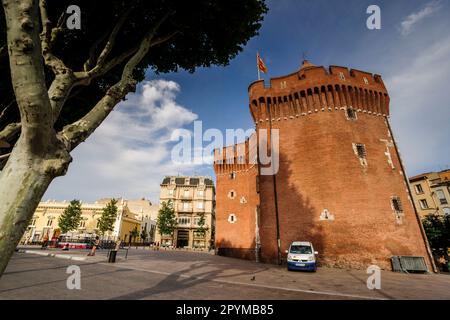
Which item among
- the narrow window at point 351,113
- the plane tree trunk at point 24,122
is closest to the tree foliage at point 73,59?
the plane tree trunk at point 24,122

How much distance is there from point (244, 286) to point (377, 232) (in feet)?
42.3

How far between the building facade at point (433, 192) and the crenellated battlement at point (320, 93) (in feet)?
82.3

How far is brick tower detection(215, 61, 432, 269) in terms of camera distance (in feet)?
55.4

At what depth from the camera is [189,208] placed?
56719 mm

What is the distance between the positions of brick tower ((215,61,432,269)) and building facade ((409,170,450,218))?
24743 millimetres

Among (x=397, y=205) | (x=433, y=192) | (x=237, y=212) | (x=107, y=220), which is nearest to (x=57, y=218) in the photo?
(x=107, y=220)

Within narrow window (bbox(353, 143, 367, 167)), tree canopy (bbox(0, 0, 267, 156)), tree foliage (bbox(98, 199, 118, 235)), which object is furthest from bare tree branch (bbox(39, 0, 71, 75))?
tree foliage (bbox(98, 199, 118, 235))

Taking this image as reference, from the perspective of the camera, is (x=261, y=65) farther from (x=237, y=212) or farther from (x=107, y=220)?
(x=107, y=220)

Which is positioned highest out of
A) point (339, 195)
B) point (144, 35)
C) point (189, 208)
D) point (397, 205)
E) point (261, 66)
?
point (261, 66)

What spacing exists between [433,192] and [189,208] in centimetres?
4728

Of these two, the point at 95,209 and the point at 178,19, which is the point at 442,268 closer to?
the point at 178,19

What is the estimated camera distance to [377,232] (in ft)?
54.9

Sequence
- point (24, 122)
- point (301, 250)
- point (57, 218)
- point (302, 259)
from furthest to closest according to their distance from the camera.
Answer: point (57, 218) < point (301, 250) < point (302, 259) < point (24, 122)

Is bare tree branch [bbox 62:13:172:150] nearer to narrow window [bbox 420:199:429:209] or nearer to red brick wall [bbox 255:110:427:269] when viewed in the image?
red brick wall [bbox 255:110:427:269]
